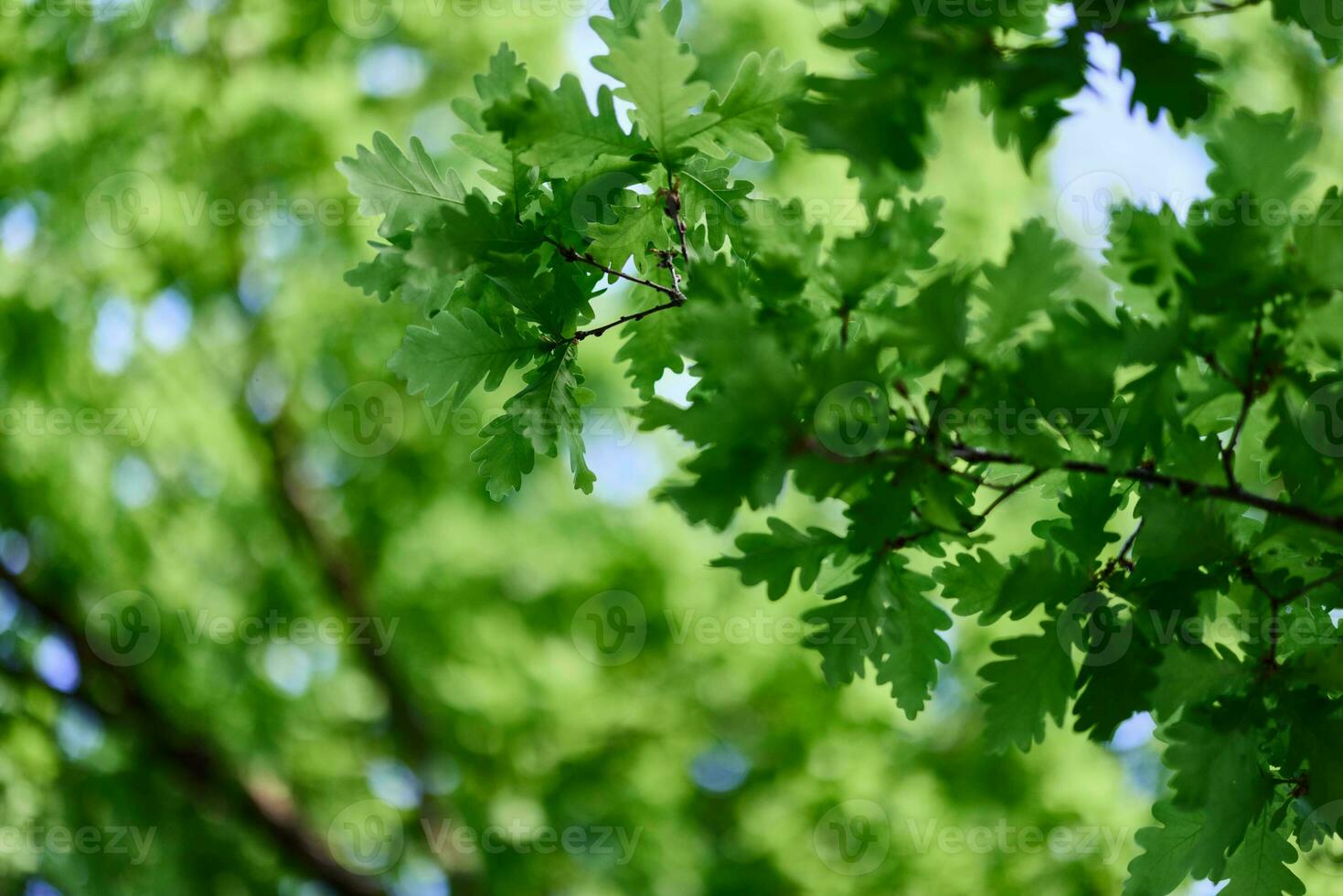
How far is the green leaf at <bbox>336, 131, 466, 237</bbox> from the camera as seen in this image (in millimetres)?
1551

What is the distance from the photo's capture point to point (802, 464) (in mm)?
1152

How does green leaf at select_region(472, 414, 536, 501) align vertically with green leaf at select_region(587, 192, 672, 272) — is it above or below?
below

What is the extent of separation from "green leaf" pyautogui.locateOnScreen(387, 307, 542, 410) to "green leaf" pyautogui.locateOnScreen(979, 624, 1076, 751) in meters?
0.81

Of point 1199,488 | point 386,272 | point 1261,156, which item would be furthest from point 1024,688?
point 386,272

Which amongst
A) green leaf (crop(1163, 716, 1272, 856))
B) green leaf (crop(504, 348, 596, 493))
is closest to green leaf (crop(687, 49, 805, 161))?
green leaf (crop(504, 348, 596, 493))

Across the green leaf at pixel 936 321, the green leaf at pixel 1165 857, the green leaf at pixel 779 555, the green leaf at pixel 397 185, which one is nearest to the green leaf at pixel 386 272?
the green leaf at pixel 397 185

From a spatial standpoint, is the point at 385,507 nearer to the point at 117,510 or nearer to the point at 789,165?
the point at 117,510

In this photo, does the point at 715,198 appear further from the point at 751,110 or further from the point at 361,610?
the point at 361,610

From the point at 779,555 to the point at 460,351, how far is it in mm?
558

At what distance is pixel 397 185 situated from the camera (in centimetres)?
157

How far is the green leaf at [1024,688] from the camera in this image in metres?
1.39

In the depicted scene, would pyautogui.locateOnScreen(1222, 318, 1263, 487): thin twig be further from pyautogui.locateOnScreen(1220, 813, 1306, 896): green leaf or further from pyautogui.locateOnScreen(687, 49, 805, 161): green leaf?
pyautogui.locateOnScreen(687, 49, 805, 161): green leaf

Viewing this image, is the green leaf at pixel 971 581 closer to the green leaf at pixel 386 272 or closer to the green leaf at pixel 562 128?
the green leaf at pixel 562 128

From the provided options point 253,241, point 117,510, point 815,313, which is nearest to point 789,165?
point 253,241
